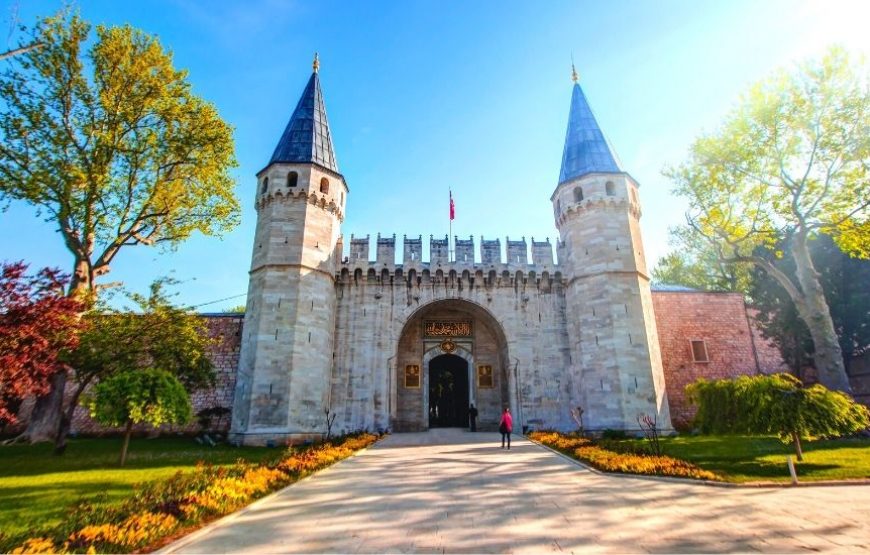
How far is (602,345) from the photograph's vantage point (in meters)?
18.0

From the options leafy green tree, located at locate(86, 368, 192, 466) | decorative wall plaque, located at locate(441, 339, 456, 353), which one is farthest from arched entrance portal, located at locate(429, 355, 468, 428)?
leafy green tree, located at locate(86, 368, 192, 466)

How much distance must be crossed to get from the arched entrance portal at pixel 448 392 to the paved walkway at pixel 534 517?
14131 mm

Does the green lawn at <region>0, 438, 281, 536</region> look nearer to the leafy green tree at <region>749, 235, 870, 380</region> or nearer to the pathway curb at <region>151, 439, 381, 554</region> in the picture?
the pathway curb at <region>151, 439, 381, 554</region>

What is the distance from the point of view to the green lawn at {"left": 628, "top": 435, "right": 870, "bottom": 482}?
8406 mm

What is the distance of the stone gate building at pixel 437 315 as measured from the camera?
1709cm

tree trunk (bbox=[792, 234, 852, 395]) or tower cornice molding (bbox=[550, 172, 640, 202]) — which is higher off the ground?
tower cornice molding (bbox=[550, 172, 640, 202])

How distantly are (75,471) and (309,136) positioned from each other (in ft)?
51.9

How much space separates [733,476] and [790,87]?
52.1 feet

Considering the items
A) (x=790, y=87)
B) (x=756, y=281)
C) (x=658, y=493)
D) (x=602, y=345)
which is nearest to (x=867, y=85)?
(x=790, y=87)

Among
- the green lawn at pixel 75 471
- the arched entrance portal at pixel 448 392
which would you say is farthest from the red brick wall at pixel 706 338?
the green lawn at pixel 75 471

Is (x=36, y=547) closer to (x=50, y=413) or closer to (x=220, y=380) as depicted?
(x=50, y=413)

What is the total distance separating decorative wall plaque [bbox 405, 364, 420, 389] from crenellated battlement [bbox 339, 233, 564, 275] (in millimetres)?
4808

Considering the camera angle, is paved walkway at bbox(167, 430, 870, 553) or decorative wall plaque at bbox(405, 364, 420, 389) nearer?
paved walkway at bbox(167, 430, 870, 553)

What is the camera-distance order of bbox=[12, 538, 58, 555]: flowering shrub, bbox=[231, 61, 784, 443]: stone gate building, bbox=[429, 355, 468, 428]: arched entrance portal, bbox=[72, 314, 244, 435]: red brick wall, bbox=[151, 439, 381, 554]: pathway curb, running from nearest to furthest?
1. bbox=[12, 538, 58, 555]: flowering shrub
2. bbox=[151, 439, 381, 554]: pathway curb
3. bbox=[231, 61, 784, 443]: stone gate building
4. bbox=[72, 314, 244, 435]: red brick wall
5. bbox=[429, 355, 468, 428]: arched entrance portal
